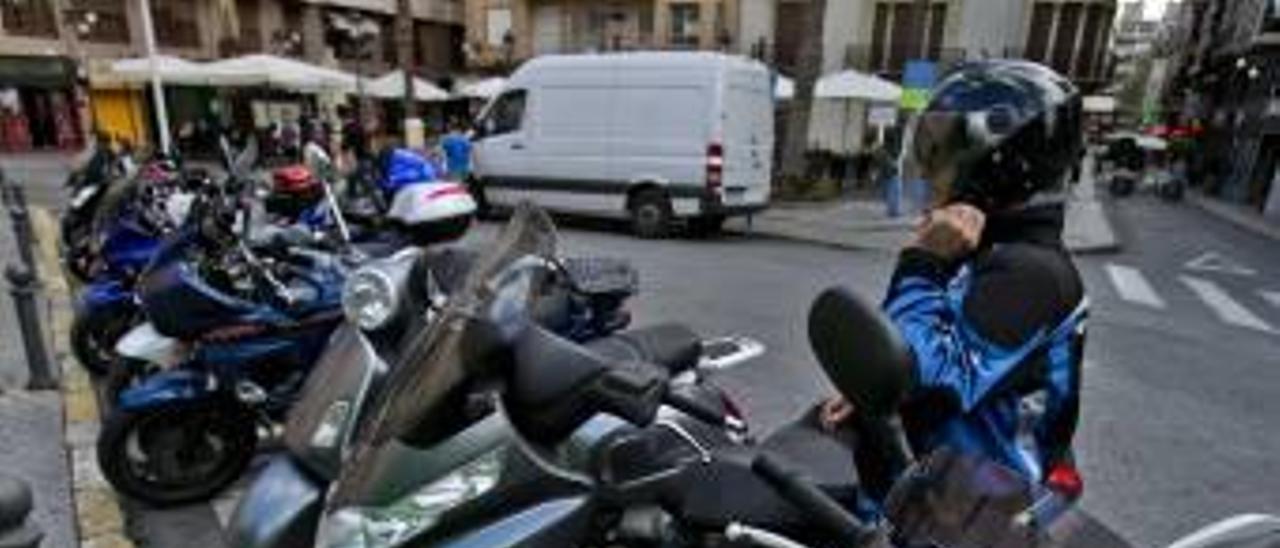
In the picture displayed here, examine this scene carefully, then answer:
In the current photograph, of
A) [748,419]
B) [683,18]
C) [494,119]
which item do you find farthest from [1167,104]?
[748,419]

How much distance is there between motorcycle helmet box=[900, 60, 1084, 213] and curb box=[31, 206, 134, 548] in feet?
10.9

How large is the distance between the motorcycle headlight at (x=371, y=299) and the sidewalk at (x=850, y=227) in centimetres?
1009

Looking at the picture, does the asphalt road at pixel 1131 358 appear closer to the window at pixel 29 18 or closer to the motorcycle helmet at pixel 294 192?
the motorcycle helmet at pixel 294 192

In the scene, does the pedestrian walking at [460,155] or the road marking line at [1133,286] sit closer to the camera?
the road marking line at [1133,286]

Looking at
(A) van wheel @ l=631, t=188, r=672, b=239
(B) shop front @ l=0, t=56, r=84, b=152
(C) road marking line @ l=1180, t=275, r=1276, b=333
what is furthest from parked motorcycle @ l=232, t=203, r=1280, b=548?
(B) shop front @ l=0, t=56, r=84, b=152

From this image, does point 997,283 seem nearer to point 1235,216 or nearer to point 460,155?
point 460,155

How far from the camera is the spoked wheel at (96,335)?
18.6ft

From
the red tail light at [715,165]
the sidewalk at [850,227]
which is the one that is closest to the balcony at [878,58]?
the sidewalk at [850,227]

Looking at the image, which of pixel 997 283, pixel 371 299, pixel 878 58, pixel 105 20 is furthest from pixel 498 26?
pixel 997 283

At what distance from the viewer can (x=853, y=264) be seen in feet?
37.7

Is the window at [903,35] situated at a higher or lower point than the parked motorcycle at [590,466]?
higher

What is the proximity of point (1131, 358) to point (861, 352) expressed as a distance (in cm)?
673

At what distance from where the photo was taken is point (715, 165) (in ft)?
41.1

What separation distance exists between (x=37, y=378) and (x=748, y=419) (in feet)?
12.9
